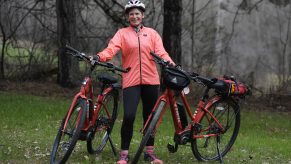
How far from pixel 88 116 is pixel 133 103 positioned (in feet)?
1.74

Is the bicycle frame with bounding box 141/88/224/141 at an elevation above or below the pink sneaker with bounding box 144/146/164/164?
above

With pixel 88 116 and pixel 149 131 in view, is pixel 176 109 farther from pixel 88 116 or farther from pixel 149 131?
pixel 88 116

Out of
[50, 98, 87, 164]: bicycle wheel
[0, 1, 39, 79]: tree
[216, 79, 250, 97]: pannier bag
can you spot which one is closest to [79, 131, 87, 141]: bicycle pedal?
[50, 98, 87, 164]: bicycle wheel

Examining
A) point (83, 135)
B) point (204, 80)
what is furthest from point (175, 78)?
point (83, 135)

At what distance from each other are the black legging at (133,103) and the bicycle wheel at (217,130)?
0.63 m

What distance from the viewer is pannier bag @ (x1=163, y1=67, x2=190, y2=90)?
6660 millimetres

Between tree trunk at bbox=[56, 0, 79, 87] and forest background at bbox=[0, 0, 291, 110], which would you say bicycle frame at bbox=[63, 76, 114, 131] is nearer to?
forest background at bbox=[0, 0, 291, 110]

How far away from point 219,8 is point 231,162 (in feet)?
46.2

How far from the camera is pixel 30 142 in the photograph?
8406 millimetres

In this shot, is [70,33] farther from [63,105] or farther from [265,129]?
[265,129]

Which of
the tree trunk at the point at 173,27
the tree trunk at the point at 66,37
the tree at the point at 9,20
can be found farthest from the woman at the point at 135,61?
the tree at the point at 9,20

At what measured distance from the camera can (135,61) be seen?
22.1 feet

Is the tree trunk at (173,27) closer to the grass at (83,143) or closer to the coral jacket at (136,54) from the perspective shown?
the grass at (83,143)

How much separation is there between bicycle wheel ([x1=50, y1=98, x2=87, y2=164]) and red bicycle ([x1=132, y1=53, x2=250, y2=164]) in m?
0.72
